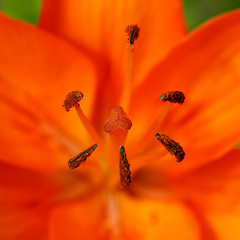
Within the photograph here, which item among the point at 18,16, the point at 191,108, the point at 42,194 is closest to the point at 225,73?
the point at 191,108

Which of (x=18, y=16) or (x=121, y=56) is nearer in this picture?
(x=121, y=56)

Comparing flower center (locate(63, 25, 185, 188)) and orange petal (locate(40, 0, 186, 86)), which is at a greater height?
orange petal (locate(40, 0, 186, 86))

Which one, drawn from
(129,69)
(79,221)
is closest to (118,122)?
(129,69)

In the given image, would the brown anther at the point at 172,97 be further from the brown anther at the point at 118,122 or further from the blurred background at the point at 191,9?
the blurred background at the point at 191,9

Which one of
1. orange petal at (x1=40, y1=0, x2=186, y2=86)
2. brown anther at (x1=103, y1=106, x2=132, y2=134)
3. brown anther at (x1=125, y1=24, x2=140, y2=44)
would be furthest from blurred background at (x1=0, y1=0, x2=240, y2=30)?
brown anther at (x1=103, y1=106, x2=132, y2=134)

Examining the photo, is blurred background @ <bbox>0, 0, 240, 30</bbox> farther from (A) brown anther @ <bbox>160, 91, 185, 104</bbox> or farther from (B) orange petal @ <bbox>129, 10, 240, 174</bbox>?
(A) brown anther @ <bbox>160, 91, 185, 104</bbox>

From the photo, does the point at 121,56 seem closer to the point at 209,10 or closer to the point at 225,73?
the point at 225,73

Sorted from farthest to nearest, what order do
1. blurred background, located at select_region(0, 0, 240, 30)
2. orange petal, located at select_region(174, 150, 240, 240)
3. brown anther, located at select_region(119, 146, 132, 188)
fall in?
blurred background, located at select_region(0, 0, 240, 30), orange petal, located at select_region(174, 150, 240, 240), brown anther, located at select_region(119, 146, 132, 188)
